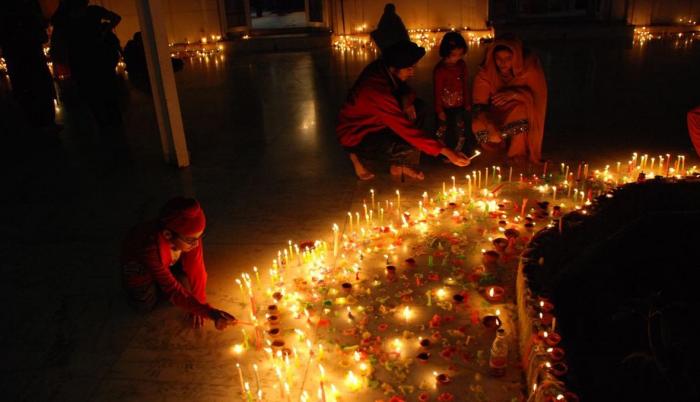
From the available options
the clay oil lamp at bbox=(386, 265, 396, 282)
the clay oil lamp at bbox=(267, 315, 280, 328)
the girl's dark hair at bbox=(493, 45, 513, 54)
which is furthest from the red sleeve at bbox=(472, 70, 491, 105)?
the clay oil lamp at bbox=(267, 315, 280, 328)

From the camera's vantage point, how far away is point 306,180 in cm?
562

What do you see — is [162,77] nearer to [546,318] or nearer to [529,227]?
[529,227]

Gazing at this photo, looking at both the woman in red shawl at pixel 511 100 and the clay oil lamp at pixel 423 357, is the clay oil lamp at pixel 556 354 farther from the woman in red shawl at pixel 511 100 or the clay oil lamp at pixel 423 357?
the woman in red shawl at pixel 511 100

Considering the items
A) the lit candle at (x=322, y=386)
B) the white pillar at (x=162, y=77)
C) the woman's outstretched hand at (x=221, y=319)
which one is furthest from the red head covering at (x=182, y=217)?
the white pillar at (x=162, y=77)

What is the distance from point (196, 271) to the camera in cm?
348

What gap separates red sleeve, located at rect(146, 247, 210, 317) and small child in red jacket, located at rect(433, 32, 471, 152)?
3334 mm

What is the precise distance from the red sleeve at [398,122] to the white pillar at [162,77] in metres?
2.06

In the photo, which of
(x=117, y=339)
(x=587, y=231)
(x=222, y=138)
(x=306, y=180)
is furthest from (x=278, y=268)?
(x=222, y=138)

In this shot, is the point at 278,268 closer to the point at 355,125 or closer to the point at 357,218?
the point at 357,218

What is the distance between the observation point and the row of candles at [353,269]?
116 inches

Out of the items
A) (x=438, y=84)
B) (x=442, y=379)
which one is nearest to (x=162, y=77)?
(x=438, y=84)

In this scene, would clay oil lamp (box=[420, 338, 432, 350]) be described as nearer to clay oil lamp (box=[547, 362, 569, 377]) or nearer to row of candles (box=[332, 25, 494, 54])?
clay oil lamp (box=[547, 362, 569, 377])

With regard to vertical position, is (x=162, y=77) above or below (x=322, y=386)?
above

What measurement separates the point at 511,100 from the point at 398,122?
48.0 inches
